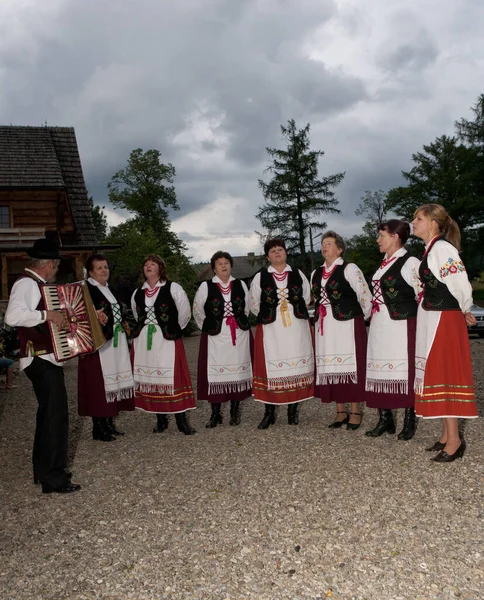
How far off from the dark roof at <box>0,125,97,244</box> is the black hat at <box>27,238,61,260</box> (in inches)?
704

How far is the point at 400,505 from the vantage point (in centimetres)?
395

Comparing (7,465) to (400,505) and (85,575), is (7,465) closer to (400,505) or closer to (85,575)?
(85,575)

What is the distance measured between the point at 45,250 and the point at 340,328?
9.84 ft

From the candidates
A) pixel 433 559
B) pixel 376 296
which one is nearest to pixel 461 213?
pixel 376 296

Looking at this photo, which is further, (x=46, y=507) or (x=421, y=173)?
(x=421, y=173)

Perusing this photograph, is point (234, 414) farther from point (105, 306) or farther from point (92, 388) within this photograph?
point (105, 306)

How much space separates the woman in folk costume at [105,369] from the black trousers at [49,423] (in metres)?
1.35

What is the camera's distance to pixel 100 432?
6.15 meters

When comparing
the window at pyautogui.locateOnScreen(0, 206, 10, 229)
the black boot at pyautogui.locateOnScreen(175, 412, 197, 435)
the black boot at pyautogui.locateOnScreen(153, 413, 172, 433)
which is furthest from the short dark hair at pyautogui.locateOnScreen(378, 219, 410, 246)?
the window at pyautogui.locateOnScreen(0, 206, 10, 229)

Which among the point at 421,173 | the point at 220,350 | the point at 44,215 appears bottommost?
the point at 220,350

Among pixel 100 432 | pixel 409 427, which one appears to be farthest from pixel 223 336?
pixel 409 427

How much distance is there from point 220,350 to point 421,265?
243 cm

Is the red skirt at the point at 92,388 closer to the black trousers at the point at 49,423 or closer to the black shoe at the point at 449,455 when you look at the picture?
the black trousers at the point at 49,423

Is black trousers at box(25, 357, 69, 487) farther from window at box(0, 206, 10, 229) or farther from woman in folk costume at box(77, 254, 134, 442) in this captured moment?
window at box(0, 206, 10, 229)
